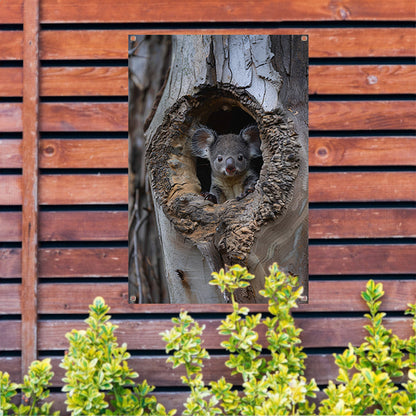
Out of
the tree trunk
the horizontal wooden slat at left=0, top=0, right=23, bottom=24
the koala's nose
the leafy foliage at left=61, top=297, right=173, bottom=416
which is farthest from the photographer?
the koala's nose

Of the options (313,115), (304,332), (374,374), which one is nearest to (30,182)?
(313,115)

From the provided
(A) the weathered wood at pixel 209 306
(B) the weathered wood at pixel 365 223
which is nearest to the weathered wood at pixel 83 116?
(A) the weathered wood at pixel 209 306

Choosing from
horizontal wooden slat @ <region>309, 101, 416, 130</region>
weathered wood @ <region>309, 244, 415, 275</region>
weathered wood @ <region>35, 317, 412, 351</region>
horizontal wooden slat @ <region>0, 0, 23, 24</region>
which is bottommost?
weathered wood @ <region>35, 317, 412, 351</region>

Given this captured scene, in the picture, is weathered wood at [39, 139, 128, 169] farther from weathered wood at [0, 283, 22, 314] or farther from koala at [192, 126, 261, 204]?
weathered wood at [0, 283, 22, 314]

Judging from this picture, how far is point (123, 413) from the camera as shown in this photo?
231cm

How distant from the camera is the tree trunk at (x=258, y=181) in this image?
96.6 inches

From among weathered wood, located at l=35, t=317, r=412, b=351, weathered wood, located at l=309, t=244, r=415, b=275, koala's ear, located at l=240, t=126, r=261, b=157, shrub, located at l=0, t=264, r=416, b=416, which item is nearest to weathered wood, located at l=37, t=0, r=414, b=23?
koala's ear, located at l=240, t=126, r=261, b=157

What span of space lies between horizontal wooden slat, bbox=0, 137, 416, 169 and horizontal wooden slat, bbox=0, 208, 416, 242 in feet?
0.85

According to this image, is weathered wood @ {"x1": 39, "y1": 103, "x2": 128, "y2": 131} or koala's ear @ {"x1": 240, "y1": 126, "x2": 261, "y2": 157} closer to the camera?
weathered wood @ {"x1": 39, "y1": 103, "x2": 128, "y2": 131}

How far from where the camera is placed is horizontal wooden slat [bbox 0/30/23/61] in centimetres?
255

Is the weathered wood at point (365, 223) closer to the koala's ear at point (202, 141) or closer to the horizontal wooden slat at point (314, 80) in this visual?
the horizontal wooden slat at point (314, 80)

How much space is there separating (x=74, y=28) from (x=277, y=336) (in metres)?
1.96

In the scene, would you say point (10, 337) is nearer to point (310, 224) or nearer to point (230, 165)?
point (230, 165)

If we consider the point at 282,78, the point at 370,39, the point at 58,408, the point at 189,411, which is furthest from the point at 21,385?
the point at 370,39
